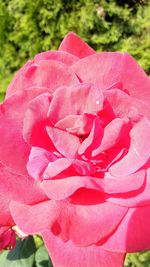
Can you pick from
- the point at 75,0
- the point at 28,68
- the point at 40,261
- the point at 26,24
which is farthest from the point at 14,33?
the point at 28,68

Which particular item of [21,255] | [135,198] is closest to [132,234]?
[135,198]

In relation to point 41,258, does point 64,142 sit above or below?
above

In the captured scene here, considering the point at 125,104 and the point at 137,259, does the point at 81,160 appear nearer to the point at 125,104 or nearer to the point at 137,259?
the point at 125,104

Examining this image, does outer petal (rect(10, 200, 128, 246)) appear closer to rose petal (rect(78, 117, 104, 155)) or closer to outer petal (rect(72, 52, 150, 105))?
rose petal (rect(78, 117, 104, 155))

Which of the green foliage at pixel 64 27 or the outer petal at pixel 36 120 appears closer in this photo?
the outer petal at pixel 36 120

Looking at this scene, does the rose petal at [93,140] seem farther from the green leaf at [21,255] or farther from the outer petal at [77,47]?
the green leaf at [21,255]

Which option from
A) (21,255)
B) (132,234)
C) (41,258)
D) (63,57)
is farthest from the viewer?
(41,258)

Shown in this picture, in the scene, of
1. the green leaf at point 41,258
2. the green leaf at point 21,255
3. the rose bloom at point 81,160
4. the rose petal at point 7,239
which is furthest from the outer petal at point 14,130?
the green leaf at point 41,258

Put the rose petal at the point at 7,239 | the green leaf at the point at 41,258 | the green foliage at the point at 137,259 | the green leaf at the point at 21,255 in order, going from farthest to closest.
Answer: the green foliage at the point at 137,259 < the green leaf at the point at 41,258 < the green leaf at the point at 21,255 < the rose petal at the point at 7,239

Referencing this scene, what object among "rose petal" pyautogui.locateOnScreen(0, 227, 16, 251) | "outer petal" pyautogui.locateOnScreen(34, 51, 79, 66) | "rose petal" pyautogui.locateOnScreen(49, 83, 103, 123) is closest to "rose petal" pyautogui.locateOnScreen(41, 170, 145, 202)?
"rose petal" pyautogui.locateOnScreen(49, 83, 103, 123)
